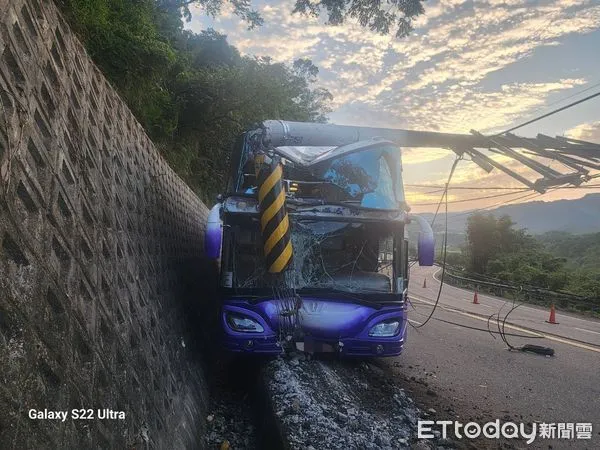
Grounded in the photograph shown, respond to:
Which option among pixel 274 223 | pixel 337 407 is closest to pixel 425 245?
pixel 274 223

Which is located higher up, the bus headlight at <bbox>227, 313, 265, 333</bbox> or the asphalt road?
the bus headlight at <bbox>227, 313, 265, 333</bbox>

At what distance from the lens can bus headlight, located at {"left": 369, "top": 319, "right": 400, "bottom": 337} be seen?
5.55 meters

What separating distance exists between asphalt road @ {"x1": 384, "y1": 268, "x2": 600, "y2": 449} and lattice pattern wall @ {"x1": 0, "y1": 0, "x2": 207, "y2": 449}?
144 inches

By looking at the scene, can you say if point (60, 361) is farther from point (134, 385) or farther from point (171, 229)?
point (171, 229)

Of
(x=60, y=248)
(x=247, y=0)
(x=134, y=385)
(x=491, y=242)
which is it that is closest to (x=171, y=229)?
(x=134, y=385)

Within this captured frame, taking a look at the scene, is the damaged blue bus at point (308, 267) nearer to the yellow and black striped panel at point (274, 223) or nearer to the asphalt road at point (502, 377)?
the yellow and black striped panel at point (274, 223)

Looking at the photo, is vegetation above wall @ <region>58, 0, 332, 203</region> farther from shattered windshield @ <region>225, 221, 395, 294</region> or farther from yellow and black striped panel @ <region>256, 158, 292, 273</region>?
shattered windshield @ <region>225, 221, 395, 294</region>

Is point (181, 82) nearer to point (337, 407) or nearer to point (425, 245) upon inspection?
point (425, 245)

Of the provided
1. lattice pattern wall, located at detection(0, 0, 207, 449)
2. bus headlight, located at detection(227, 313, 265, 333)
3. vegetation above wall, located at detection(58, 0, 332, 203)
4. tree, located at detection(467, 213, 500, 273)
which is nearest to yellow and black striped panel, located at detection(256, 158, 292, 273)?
bus headlight, located at detection(227, 313, 265, 333)

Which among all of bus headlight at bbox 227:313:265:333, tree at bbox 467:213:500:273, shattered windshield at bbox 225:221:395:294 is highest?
shattered windshield at bbox 225:221:395:294

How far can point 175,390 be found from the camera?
4246mm

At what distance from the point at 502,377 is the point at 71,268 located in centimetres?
708

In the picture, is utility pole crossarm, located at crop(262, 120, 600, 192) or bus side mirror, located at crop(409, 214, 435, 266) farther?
utility pole crossarm, located at crop(262, 120, 600, 192)

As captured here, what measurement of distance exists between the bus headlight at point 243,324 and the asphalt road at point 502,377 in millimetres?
2543
